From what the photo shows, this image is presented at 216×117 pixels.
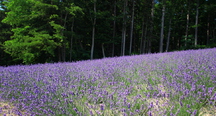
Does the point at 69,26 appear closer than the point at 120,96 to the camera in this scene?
No

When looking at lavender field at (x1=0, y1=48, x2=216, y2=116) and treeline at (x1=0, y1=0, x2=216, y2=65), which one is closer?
lavender field at (x1=0, y1=48, x2=216, y2=116)

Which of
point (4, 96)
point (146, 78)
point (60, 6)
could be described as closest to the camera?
point (4, 96)

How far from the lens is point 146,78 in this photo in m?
3.19

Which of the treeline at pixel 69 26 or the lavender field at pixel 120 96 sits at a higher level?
the treeline at pixel 69 26

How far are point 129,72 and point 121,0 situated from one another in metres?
15.2

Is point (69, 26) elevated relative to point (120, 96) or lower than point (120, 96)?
elevated

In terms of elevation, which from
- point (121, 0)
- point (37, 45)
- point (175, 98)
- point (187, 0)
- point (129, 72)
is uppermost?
point (187, 0)

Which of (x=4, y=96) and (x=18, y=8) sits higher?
(x=18, y=8)

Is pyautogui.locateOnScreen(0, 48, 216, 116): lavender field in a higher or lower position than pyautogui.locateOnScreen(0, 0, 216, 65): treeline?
lower

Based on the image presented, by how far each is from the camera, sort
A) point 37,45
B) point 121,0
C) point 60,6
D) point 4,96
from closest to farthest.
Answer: point 4,96, point 37,45, point 60,6, point 121,0

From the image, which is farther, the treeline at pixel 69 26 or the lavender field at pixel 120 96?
the treeline at pixel 69 26

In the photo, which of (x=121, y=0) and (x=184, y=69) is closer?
(x=184, y=69)

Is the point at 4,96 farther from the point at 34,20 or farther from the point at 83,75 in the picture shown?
→ the point at 34,20

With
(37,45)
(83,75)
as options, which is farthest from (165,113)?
(37,45)
